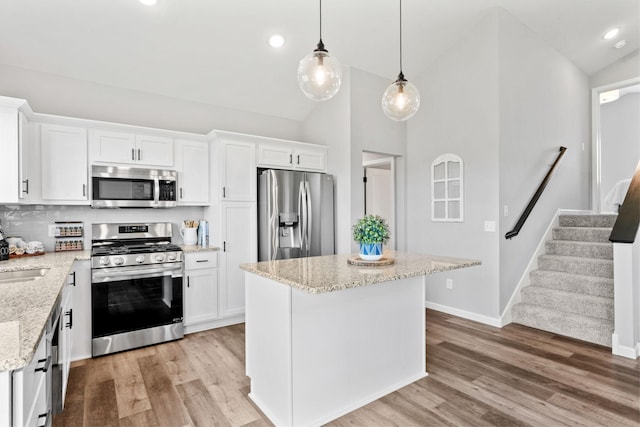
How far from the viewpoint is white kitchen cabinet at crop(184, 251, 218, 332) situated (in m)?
3.61

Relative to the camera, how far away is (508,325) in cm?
381

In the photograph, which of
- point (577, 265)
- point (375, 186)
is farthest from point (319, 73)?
point (375, 186)

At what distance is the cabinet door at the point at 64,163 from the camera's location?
A: 125 inches

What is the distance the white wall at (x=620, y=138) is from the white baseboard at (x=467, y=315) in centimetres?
380

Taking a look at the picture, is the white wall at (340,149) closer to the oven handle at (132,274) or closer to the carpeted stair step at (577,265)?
the oven handle at (132,274)

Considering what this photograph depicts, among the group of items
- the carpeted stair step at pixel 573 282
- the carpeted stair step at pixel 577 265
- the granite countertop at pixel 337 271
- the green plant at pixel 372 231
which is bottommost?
the carpeted stair step at pixel 573 282

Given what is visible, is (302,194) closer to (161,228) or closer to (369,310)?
(161,228)

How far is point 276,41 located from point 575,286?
13.8 feet

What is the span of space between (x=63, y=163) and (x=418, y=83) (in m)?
4.24

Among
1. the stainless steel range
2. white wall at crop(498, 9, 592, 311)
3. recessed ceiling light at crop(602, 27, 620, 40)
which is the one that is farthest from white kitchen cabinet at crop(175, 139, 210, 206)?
recessed ceiling light at crop(602, 27, 620, 40)

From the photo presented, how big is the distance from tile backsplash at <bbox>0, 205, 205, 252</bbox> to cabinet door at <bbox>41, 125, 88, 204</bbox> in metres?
0.34

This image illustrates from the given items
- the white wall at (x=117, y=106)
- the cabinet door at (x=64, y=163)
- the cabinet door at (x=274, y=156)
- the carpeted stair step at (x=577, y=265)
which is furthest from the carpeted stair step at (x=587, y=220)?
the cabinet door at (x=64, y=163)

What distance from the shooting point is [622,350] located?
2984 millimetres

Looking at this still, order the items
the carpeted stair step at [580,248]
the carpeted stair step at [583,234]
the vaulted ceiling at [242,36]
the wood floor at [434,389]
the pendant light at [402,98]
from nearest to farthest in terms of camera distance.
→ the wood floor at [434,389] < the pendant light at [402,98] < the vaulted ceiling at [242,36] < the carpeted stair step at [580,248] < the carpeted stair step at [583,234]
